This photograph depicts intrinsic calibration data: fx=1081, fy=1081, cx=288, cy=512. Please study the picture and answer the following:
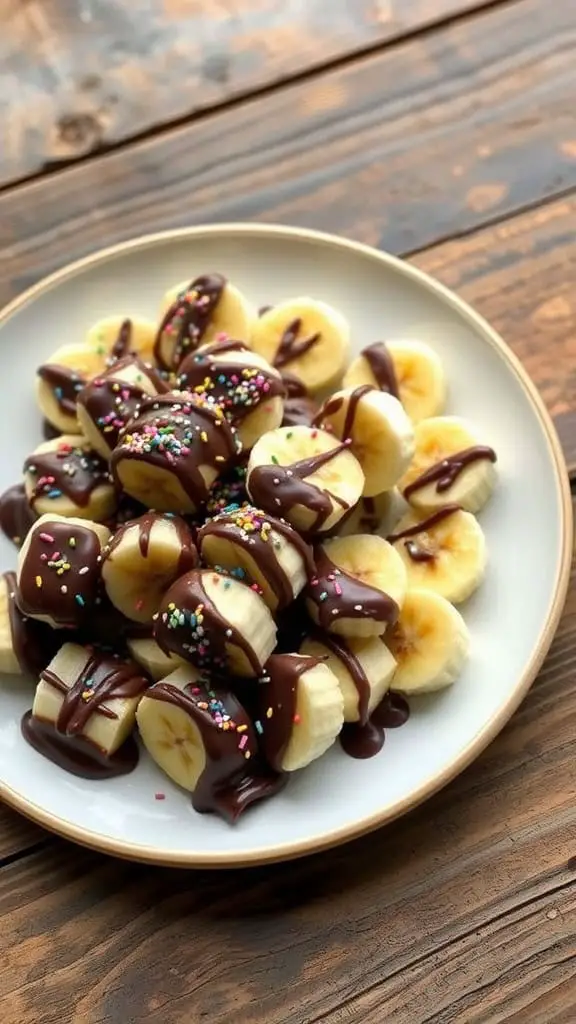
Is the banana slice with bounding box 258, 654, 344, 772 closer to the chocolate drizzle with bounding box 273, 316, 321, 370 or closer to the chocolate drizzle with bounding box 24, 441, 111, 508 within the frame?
the chocolate drizzle with bounding box 24, 441, 111, 508

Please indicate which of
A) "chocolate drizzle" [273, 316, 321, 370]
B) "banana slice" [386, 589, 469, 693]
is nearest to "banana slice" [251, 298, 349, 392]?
"chocolate drizzle" [273, 316, 321, 370]

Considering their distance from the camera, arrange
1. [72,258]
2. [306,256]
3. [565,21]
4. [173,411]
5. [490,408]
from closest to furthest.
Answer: [173,411], [490,408], [306,256], [72,258], [565,21]

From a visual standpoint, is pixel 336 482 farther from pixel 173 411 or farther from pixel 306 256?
pixel 306 256

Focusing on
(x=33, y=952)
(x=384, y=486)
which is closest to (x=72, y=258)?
(x=384, y=486)

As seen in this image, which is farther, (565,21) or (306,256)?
(565,21)

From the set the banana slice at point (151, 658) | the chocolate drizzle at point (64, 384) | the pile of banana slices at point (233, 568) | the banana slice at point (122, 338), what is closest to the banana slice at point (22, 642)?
the pile of banana slices at point (233, 568)
